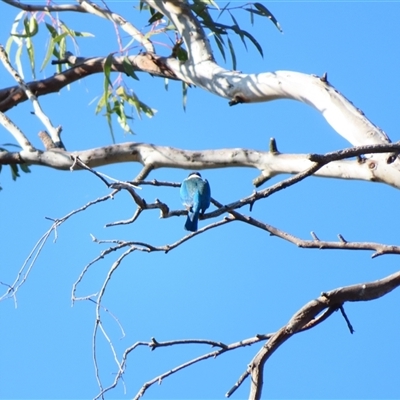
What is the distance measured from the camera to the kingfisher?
314 cm

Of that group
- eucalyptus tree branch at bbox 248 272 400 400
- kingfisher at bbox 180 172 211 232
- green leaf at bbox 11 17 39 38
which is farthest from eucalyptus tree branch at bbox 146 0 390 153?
green leaf at bbox 11 17 39 38

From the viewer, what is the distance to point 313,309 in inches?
94.0

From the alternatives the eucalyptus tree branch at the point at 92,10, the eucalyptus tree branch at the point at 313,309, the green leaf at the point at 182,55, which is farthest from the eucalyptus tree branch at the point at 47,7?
the eucalyptus tree branch at the point at 313,309

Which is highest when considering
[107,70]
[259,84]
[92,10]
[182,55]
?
[92,10]

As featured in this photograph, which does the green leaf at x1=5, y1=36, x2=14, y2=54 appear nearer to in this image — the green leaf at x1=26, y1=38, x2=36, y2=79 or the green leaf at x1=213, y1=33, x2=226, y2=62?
the green leaf at x1=26, y1=38, x2=36, y2=79

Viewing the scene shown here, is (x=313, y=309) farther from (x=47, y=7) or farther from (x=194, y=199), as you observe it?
(x=47, y=7)

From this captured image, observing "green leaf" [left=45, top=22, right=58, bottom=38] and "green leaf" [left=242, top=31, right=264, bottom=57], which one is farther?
"green leaf" [left=45, top=22, right=58, bottom=38]

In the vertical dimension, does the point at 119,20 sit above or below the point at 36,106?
above

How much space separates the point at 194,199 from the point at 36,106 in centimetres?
82

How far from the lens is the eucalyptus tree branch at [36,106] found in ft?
10.8

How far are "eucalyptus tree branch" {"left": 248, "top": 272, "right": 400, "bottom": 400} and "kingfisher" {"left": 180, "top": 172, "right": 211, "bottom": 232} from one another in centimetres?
82

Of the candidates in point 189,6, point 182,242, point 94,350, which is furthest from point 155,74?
point 94,350

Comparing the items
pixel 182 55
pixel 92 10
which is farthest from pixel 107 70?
pixel 92 10

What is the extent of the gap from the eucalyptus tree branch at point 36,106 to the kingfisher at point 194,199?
0.53 meters
